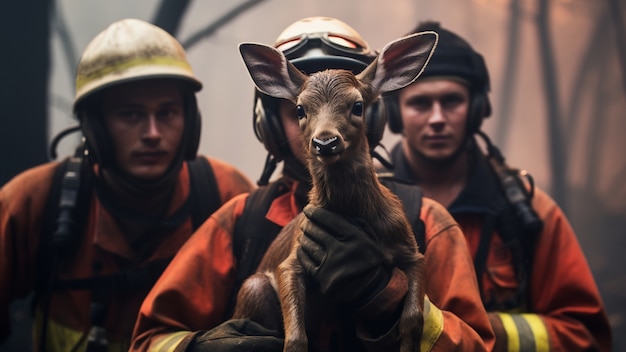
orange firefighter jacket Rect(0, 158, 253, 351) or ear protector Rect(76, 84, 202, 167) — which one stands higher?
ear protector Rect(76, 84, 202, 167)

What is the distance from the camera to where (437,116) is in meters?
3.94

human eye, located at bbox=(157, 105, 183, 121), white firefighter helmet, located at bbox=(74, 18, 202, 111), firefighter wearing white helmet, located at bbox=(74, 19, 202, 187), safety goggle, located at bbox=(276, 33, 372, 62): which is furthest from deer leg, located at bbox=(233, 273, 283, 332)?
white firefighter helmet, located at bbox=(74, 18, 202, 111)

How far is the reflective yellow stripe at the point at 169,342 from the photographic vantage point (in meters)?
2.75

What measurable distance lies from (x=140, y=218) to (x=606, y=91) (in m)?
4.34

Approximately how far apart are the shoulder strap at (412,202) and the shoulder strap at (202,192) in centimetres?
140

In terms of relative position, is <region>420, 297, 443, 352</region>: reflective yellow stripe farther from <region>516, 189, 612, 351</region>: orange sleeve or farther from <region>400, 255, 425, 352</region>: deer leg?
<region>516, 189, 612, 351</region>: orange sleeve

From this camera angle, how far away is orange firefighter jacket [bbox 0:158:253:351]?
391 centimetres

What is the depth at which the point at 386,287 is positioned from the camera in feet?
7.86

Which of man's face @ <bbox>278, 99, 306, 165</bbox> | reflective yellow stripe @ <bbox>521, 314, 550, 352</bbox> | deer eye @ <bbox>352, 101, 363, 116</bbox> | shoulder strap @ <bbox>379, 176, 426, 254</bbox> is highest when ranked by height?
deer eye @ <bbox>352, 101, 363, 116</bbox>

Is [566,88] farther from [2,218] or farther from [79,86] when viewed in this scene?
[2,218]

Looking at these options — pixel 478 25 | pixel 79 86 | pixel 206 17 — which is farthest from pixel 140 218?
pixel 478 25

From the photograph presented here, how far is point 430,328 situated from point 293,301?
52 cm

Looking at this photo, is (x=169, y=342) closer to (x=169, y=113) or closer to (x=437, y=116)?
(x=169, y=113)

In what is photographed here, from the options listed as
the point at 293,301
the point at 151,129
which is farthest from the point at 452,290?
the point at 151,129
